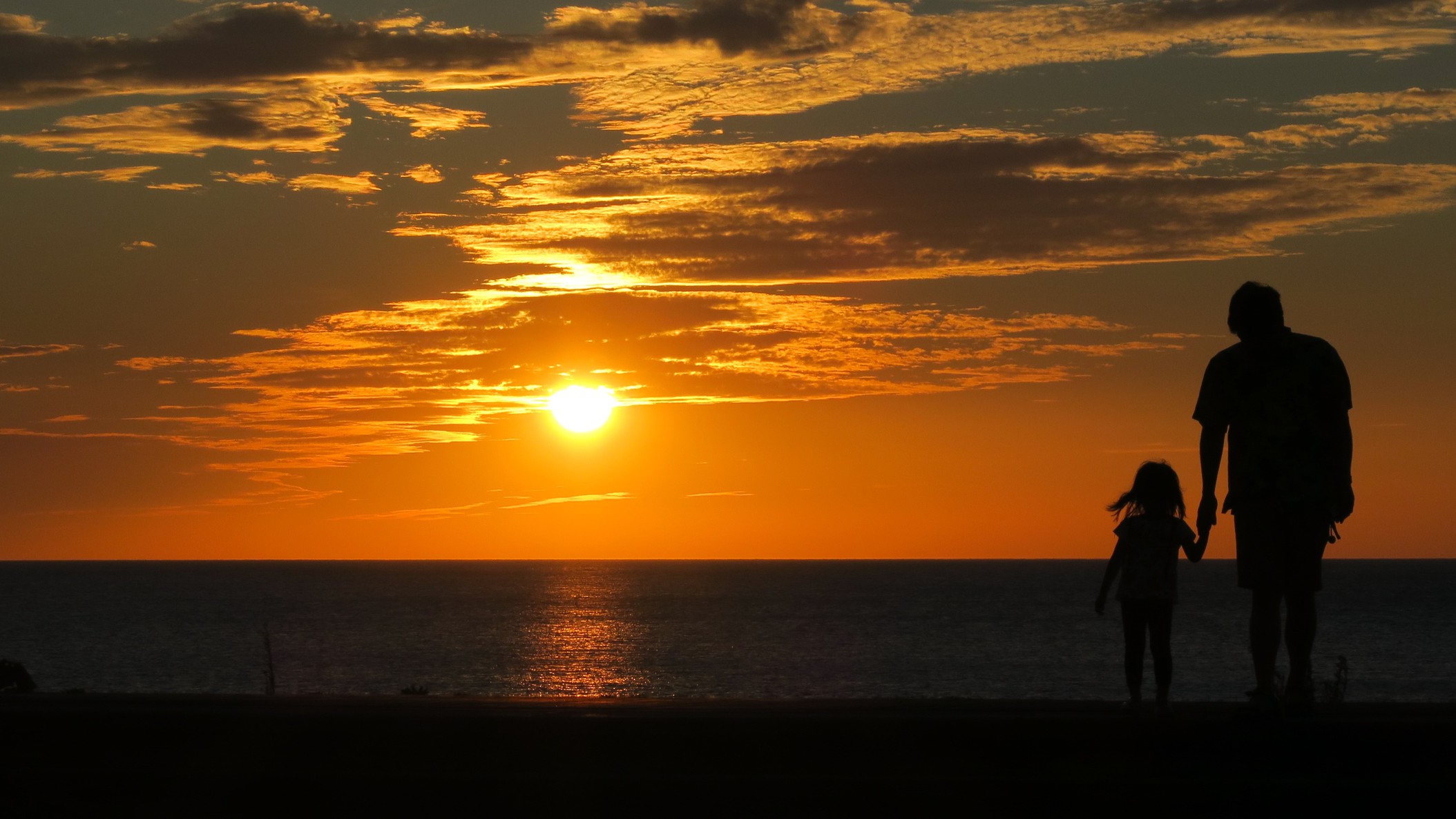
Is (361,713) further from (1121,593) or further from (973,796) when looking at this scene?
(1121,593)

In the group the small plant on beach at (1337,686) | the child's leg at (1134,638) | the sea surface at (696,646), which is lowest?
the sea surface at (696,646)

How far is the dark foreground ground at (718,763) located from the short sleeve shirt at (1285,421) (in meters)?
1.09

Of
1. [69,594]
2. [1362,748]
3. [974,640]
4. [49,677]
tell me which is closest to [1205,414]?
[1362,748]

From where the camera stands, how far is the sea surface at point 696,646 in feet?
223

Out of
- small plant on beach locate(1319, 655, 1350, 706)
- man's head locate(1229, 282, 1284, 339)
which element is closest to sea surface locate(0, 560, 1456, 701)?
small plant on beach locate(1319, 655, 1350, 706)

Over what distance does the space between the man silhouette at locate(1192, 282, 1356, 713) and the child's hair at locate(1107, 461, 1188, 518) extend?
62.2 inches

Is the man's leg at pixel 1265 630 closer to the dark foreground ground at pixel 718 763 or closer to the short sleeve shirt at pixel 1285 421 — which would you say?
the dark foreground ground at pixel 718 763

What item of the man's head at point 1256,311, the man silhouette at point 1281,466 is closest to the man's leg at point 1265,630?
the man silhouette at point 1281,466

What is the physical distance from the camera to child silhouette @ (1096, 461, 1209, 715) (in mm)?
8852

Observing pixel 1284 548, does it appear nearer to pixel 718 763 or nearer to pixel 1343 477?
pixel 1343 477

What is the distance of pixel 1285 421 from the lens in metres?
7.15

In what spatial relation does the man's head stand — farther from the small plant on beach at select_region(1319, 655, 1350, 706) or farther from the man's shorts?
the small plant on beach at select_region(1319, 655, 1350, 706)

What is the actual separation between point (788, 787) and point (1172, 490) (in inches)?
185

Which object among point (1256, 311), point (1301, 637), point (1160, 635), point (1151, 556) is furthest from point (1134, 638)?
point (1256, 311)
